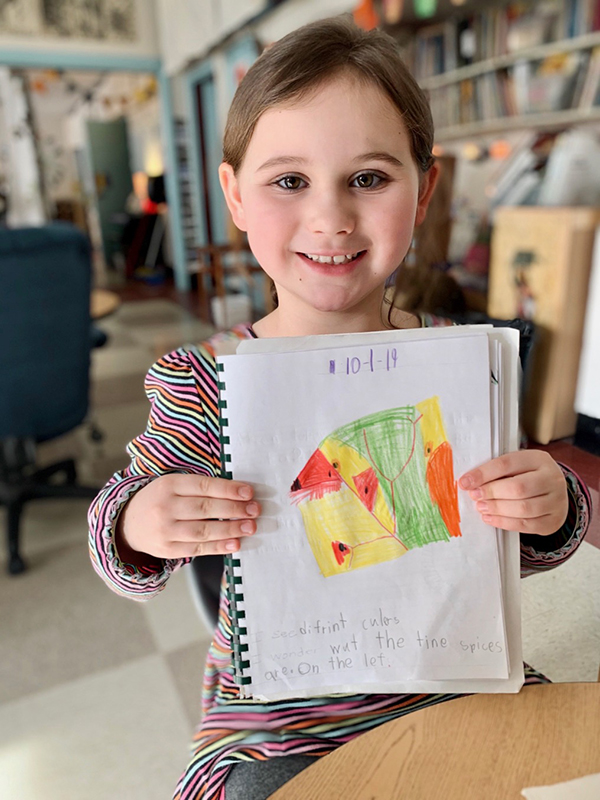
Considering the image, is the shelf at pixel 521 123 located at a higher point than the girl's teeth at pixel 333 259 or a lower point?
higher

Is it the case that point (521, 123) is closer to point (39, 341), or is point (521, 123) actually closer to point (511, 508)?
point (39, 341)

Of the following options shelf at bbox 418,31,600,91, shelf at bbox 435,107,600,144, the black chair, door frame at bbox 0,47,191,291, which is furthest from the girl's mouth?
door frame at bbox 0,47,191,291

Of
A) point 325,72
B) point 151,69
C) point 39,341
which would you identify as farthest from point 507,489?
point 151,69

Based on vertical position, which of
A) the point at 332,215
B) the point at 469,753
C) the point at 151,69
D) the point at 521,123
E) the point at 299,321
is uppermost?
the point at 151,69

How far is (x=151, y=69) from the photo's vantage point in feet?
18.2

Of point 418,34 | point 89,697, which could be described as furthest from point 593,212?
point 418,34

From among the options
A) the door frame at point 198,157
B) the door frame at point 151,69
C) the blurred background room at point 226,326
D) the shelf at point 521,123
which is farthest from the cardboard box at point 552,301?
the door frame at point 151,69

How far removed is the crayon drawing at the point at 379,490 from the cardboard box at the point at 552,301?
5.6 inches

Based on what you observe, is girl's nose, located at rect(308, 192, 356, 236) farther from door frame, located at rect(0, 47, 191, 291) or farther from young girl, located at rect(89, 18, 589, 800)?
door frame, located at rect(0, 47, 191, 291)

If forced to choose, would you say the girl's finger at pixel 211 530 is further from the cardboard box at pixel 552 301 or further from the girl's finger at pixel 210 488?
the cardboard box at pixel 552 301

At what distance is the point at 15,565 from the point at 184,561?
1461 millimetres

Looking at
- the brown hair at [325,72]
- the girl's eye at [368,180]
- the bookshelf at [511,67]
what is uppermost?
the bookshelf at [511,67]

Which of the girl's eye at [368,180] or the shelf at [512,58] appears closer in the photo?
the girl's eye at [368,180]

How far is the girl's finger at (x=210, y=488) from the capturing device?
0.49 metres
